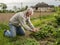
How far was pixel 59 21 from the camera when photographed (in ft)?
31.2

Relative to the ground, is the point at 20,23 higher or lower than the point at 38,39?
higher

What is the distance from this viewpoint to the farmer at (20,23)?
7.31 meters

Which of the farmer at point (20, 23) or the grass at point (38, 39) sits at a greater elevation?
the farmer at point (20, 23)

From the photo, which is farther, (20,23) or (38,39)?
(38,39)

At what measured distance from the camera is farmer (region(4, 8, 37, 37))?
731 cm

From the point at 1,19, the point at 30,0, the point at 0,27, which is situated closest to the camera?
the point at 0,27

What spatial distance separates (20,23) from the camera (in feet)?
24.4

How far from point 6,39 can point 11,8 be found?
657 cm

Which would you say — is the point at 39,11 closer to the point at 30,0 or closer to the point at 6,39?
the point at 30,0

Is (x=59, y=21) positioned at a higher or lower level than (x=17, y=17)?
lower

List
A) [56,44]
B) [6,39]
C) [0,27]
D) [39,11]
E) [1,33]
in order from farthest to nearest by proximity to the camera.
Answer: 1. [39,11]
2. [0,27]
3. [1,33]
4. [6,39]
5. [56,44]

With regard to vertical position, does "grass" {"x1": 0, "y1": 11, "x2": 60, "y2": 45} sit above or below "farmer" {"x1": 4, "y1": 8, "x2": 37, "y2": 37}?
below

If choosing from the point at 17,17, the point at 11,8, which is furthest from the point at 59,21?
the point at 11,8

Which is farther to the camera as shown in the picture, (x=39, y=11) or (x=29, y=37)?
(x=39, y=11)
